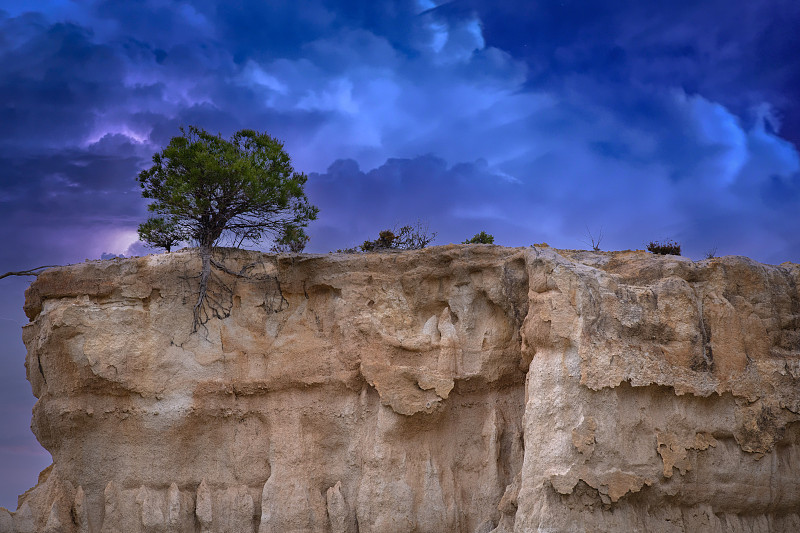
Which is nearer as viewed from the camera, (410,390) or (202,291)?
(410,390)

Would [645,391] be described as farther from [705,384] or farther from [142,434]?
[142,434]

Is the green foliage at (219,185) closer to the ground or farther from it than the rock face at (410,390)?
farther from it

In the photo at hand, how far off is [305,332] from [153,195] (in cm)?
478

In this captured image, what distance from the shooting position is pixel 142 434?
13656mm

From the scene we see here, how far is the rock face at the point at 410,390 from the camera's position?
445 inches

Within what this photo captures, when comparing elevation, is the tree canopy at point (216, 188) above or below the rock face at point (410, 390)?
above

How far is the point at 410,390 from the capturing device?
42.5ft

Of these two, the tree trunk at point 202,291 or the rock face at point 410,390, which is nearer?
the rock face at point 410,390

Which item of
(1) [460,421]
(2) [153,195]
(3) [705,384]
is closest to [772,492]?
(3) [705,384]

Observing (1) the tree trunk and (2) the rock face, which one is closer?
(2) the rock face

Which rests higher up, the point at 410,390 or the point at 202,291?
the point at 202,291

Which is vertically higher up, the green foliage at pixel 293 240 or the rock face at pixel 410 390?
the green foliage at pixel 293 240

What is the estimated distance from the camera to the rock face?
445 inches

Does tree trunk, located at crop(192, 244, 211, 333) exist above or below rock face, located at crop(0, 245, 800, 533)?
above
